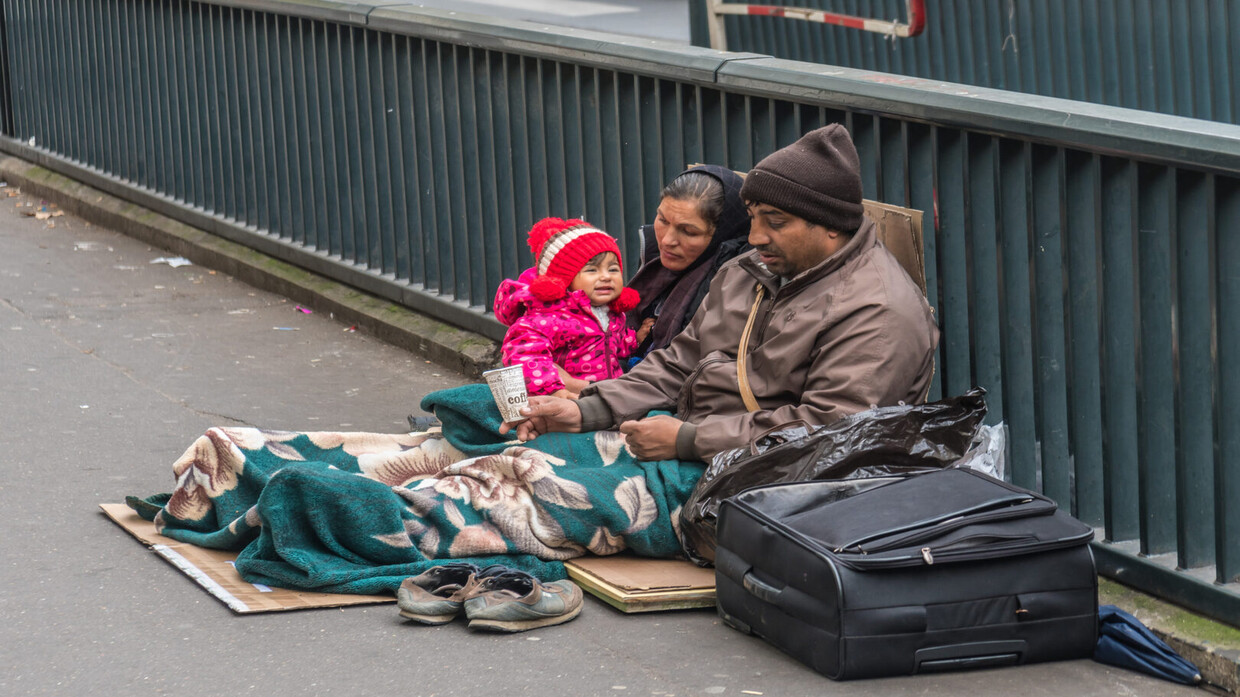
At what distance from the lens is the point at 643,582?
4297 millimetres

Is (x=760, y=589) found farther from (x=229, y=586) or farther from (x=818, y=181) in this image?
(x=229, y=586)

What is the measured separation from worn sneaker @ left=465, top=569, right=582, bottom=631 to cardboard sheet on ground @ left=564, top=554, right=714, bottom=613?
10cm

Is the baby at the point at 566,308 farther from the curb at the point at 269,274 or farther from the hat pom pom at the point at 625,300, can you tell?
the curb at the point at 269,274

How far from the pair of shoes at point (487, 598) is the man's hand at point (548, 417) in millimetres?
600

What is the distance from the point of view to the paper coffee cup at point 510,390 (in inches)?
186

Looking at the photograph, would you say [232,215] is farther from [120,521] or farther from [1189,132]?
[1189,132]

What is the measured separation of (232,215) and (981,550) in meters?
5.86

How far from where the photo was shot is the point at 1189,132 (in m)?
3.73

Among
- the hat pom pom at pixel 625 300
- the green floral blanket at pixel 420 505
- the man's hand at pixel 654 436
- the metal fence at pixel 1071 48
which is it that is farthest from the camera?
the metal fence at pixel 1071 48

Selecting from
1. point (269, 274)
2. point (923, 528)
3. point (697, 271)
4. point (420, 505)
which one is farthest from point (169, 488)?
point (269, 274)

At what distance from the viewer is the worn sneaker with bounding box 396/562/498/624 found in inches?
161

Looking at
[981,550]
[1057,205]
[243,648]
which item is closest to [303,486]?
[243,648]

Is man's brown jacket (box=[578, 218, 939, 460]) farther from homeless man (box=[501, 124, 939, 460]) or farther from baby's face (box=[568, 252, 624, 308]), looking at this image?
baby's face (box=[568, 252, 624, 308])

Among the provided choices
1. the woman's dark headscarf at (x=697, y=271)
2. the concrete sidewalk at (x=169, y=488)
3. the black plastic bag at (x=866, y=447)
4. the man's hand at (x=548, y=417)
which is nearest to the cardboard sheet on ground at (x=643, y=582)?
the concrete sidewalk at (x=169, y=488)
